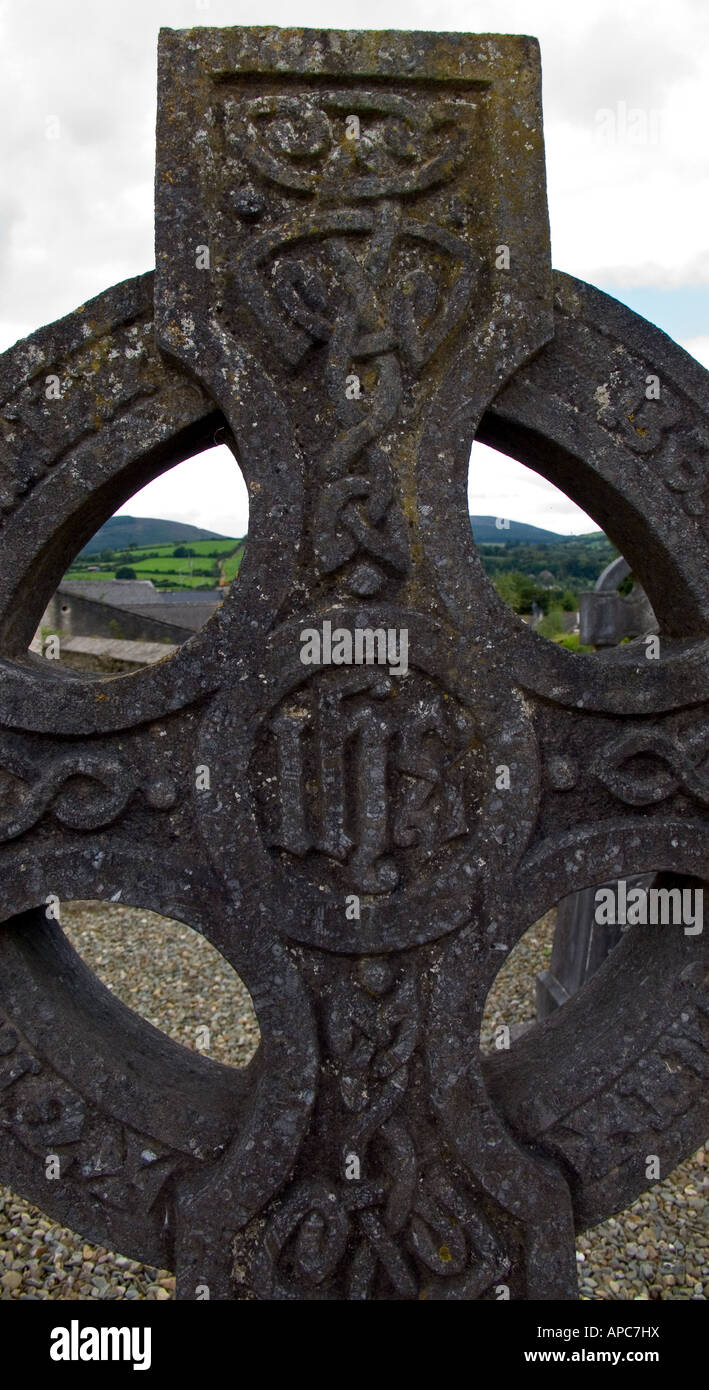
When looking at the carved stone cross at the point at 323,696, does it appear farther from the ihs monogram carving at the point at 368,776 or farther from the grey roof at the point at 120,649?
the grey roof at the point at 120,649

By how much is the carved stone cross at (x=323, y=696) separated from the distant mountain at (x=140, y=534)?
161ft

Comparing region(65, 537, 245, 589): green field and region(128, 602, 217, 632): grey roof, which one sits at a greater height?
region(65, 537, 245, 589): green field

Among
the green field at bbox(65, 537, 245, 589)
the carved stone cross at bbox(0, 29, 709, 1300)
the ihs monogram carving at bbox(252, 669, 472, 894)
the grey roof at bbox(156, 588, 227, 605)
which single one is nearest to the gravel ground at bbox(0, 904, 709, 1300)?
the carved stone cross at bbox(0, 29, 709, 1300)

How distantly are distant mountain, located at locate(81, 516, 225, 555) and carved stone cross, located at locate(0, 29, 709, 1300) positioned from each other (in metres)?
49.0

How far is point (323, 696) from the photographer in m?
2.65

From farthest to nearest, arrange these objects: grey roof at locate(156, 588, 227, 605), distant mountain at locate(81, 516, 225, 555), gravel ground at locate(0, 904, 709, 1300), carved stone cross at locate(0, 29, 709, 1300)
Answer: distant mountain at locate(81, 516, 225, 555)
grey roof at locate(156, 588, 227, 605)
gravel ground at locate(0, 904, 709, 1300)
carved stone cross at locate(0, 29, 709, 1300)

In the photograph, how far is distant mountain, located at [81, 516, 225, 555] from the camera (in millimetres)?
53375

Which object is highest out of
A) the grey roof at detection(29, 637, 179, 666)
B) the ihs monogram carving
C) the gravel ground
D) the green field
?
the green field

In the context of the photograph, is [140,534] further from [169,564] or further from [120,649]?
[120,649]

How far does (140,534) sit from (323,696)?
5713cm

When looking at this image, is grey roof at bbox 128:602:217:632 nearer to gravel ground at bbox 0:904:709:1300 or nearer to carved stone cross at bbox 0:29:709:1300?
gravel ground at bbox 0:904:709:1300

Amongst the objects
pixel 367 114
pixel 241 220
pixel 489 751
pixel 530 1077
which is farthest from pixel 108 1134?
pixel 367 114

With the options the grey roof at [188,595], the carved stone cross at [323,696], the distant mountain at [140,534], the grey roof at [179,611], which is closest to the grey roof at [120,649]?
the carved stone cross at [323,696]

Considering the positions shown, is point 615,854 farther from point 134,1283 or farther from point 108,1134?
point 134,1283
